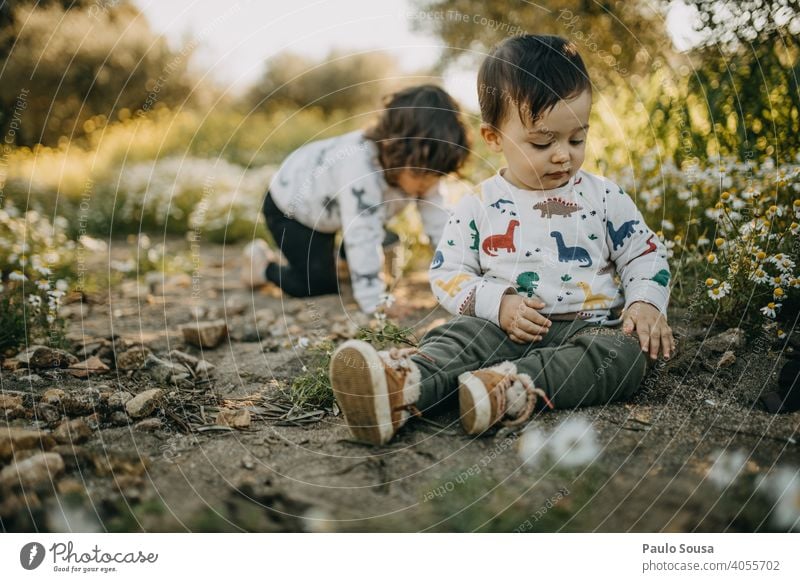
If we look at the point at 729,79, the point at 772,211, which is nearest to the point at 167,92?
the point at 729,79

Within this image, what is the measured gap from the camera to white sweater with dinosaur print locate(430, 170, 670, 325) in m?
1.91

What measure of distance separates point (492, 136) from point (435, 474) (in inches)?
39.5

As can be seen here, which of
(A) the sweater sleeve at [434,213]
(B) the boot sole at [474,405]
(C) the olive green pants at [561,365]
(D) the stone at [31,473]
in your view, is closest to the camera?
(D) the stone at [31,473]

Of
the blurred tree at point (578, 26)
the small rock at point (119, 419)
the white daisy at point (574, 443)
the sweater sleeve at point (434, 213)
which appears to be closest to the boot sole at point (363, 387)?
the white daisy at point (574, 443)

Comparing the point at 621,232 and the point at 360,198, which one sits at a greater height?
the point at 360,198

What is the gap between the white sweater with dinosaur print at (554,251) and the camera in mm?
1909

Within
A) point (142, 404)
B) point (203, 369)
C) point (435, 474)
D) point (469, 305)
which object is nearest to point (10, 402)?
point (142, 404)

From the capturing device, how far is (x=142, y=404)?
1785 mm

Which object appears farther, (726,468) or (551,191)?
A: (551,191)

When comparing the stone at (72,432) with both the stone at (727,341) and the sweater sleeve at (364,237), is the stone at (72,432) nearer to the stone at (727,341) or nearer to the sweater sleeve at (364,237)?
the sweater sleeve at (364,237)

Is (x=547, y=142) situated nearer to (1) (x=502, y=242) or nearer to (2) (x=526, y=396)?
(1) (x=502, y=242)

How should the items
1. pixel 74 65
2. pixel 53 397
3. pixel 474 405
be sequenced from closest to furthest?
pixel 474 405
pixel 53 397
pixel 74 65

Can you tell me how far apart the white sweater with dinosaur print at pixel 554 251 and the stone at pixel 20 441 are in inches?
43.9
